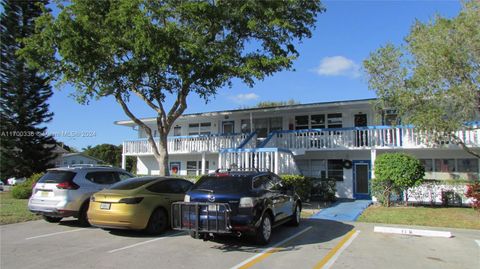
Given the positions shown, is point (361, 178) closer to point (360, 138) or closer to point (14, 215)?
point (360, 138)

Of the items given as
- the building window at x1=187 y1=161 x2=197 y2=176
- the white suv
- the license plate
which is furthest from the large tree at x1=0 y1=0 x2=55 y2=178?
the license plate

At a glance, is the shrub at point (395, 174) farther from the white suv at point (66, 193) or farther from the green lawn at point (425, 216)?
the white suv at point (66, 193)

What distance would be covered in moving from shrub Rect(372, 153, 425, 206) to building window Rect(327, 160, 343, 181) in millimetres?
4230

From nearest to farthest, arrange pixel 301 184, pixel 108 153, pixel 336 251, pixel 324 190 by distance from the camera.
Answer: pixel 336 251 → pixel 301 184 → pixel 324 190 → pixel 108 153

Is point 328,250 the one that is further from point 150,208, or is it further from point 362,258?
point 150,208

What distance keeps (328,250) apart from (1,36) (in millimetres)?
28405

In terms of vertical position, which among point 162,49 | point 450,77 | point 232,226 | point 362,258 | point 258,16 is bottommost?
point 362,258

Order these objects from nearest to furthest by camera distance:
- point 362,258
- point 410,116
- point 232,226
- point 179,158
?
point 362,258, point 232,226, point 410,116, point 179,158

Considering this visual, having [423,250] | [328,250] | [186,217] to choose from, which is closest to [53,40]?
[186,217]

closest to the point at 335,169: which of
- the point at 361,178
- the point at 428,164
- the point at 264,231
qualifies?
the point at 361,178

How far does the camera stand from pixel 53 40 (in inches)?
620

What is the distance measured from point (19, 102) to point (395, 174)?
2568 centimetres

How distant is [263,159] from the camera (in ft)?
59.2

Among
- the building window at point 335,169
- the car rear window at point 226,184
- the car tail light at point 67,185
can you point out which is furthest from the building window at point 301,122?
the car tail light at point 67,185
